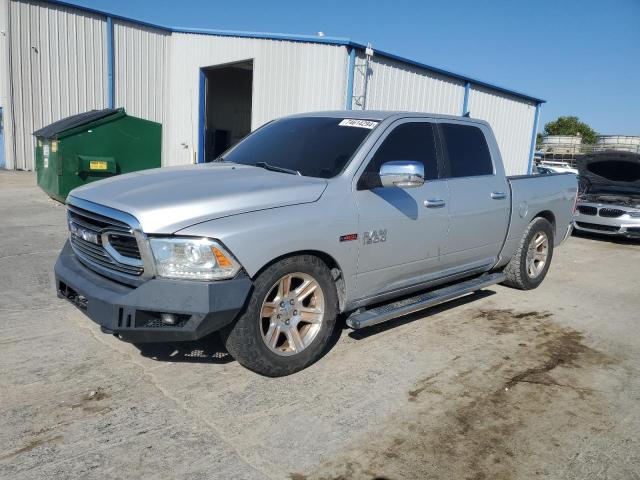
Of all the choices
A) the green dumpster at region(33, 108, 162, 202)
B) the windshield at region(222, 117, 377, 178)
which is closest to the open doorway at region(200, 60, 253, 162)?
the green dumpster at region(33, 108, 162, 202)

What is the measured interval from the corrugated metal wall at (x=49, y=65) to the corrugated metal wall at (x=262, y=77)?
2.54 metres

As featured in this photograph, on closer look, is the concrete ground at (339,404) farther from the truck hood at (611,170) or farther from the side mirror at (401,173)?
the truck hood at (611,170)

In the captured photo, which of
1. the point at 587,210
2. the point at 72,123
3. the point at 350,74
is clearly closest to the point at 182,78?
the point at 350,74

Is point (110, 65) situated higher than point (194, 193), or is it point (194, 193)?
point (110, 65)

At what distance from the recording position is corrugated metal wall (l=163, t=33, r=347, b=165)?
12.5 m

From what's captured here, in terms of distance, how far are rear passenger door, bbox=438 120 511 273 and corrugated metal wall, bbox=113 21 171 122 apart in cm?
1505

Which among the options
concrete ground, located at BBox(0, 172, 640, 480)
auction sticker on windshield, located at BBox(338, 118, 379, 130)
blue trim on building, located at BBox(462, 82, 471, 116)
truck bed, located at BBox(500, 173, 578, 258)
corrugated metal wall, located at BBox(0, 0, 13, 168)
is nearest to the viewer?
concrete ground, located at BBox(0, 172, 640, 480)

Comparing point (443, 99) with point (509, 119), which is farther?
point (509, 119)

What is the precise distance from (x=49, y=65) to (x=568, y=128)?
77.9 m

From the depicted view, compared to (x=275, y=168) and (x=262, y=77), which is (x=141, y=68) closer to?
(x=262, y=77)

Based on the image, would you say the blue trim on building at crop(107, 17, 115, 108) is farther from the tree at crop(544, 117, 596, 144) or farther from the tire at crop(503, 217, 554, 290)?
the tree at crop(544, 117, 596, 144)

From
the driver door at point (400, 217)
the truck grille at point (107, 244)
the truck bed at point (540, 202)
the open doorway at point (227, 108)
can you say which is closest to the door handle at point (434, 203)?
the driver door at point (400, 217)

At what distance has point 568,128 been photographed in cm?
7794

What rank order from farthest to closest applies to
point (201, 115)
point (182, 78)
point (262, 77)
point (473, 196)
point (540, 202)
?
point (182, 78) → point (201, 115) → point (262, 77) → point (540, 202) → point (473, 196)
